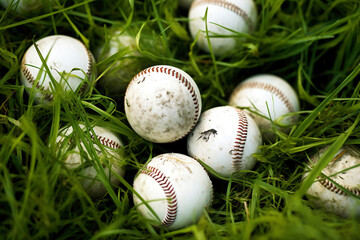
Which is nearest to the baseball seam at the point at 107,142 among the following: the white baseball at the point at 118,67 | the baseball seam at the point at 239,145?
the white baseball at the point at 118,67

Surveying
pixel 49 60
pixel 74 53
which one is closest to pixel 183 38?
pixel 74 53

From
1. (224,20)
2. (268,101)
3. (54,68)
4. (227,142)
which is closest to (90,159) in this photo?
(54,68)

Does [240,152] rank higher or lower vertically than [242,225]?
higher

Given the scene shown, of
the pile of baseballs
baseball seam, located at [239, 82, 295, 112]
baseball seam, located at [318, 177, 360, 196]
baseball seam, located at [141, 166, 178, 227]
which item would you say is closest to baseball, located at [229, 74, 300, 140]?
baseball seam, located at [239, 82, 295, 112]

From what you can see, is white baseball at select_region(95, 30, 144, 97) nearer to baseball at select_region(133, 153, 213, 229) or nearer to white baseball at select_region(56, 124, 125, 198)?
white baseball at select_region(56, 124, 125, 198)

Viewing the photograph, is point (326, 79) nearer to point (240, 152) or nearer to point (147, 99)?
point (240, 152)

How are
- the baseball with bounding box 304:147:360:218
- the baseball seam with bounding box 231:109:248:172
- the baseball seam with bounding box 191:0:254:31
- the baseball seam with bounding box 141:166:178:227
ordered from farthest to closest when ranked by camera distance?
the baseball seam with bounding box 191:0:254:31 → the baseball seam with bounding box 231:109:248:172 → the baseball with bounding box 304:147:360:218 → the baseball seam with bounding box 141:166:178:227
